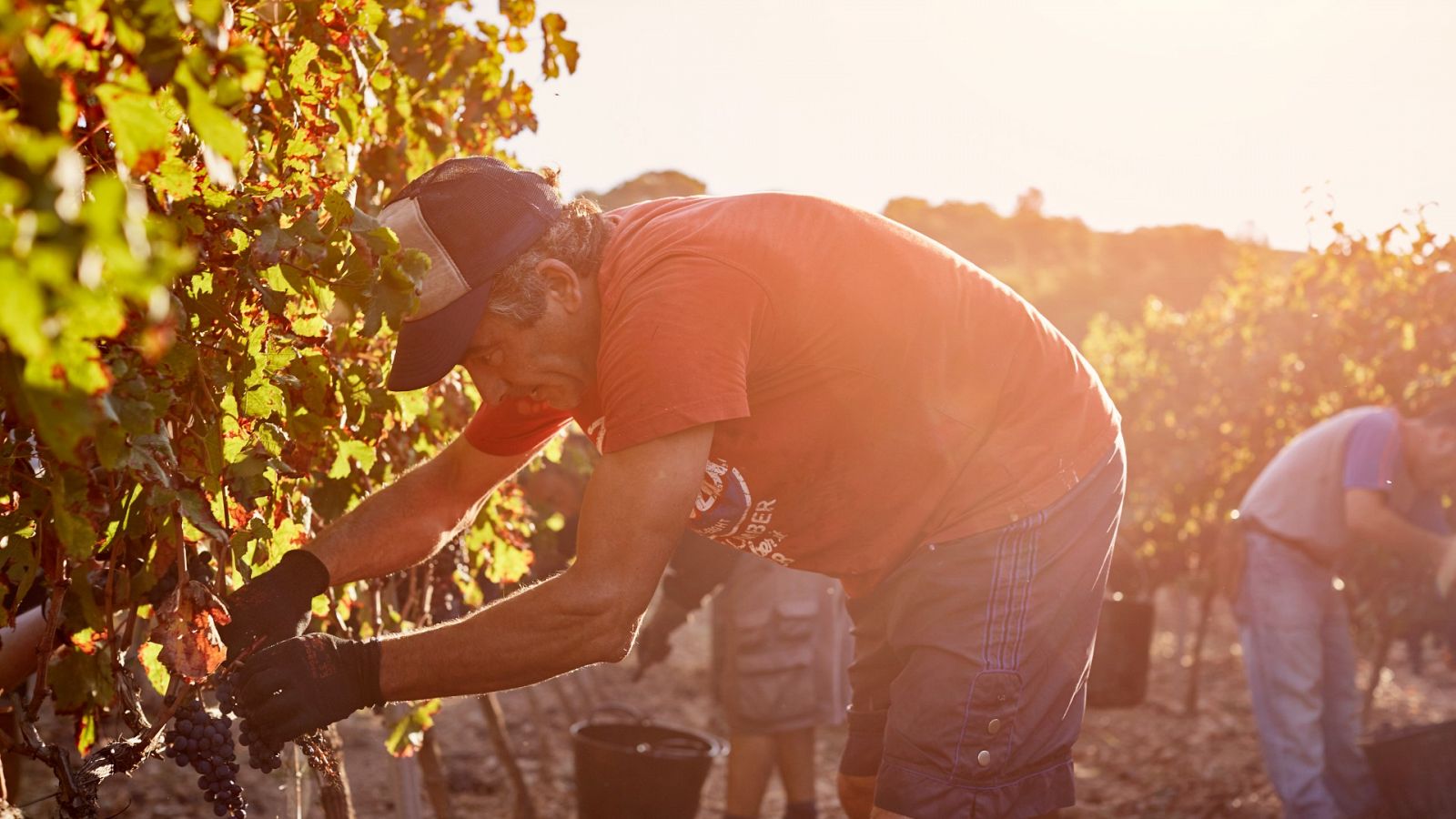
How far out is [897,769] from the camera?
2.14 m

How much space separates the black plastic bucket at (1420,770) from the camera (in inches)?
183

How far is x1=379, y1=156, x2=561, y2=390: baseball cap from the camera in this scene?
6.39 feet

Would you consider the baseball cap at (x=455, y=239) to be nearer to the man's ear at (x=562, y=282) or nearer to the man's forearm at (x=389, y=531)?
the man's ear at (x=562, y=282)

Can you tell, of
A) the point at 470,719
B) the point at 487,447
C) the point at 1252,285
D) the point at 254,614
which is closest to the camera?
the point at 254,614

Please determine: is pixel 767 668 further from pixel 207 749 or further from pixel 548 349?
pixel 207 749

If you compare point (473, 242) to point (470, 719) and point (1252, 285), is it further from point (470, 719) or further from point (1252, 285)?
point (1252, 285)

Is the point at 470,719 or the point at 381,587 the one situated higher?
the point at 381,587

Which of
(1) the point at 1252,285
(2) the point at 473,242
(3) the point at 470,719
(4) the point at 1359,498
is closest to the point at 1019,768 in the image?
(2) the point at 473,242

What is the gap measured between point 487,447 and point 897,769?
3.34 ft

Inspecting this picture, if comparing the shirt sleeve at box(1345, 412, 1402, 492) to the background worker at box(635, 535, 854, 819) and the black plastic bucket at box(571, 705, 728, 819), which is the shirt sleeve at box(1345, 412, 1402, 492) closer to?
the background worker at box(635, 535, 854, 819)

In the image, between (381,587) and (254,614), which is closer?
(254,614)

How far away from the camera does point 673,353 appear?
178 cm

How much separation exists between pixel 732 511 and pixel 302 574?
771mm

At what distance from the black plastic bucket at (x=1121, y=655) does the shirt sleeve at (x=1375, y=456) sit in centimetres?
184
